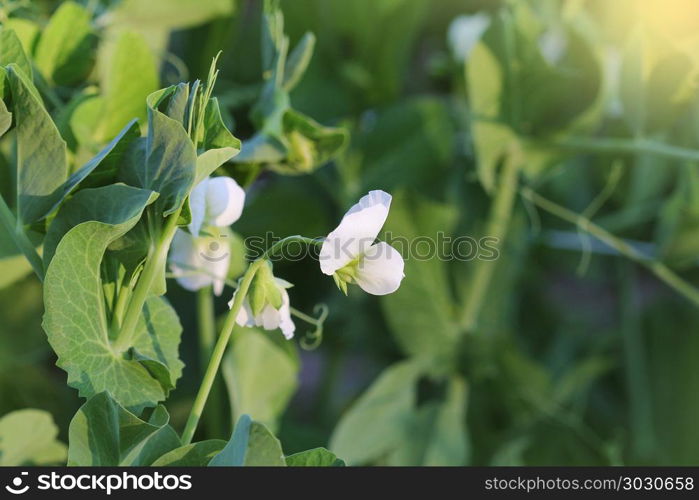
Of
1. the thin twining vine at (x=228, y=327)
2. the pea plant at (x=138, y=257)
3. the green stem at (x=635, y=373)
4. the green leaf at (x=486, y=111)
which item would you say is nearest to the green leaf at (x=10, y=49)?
the pea plant at (x=138, y=257)

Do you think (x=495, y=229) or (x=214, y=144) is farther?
(x=495, y=229)

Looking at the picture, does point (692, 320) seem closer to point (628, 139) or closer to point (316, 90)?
point (628, 139)

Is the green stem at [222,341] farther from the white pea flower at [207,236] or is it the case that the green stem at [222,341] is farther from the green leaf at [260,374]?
the green leaf at [260,374]

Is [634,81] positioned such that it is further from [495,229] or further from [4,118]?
[4,118]

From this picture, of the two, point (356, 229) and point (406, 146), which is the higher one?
point (406, 146)

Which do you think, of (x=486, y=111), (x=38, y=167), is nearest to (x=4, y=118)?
(x=38, y=167)

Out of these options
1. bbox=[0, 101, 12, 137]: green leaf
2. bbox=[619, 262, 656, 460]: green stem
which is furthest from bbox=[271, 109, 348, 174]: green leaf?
bbox=[619, 262, 656, 460]: green stem

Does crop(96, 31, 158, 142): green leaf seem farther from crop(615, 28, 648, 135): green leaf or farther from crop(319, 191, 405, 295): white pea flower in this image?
crop(615, 28, 648, 135): green leaf

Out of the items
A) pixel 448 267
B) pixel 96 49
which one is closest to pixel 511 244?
pixel 448 267
